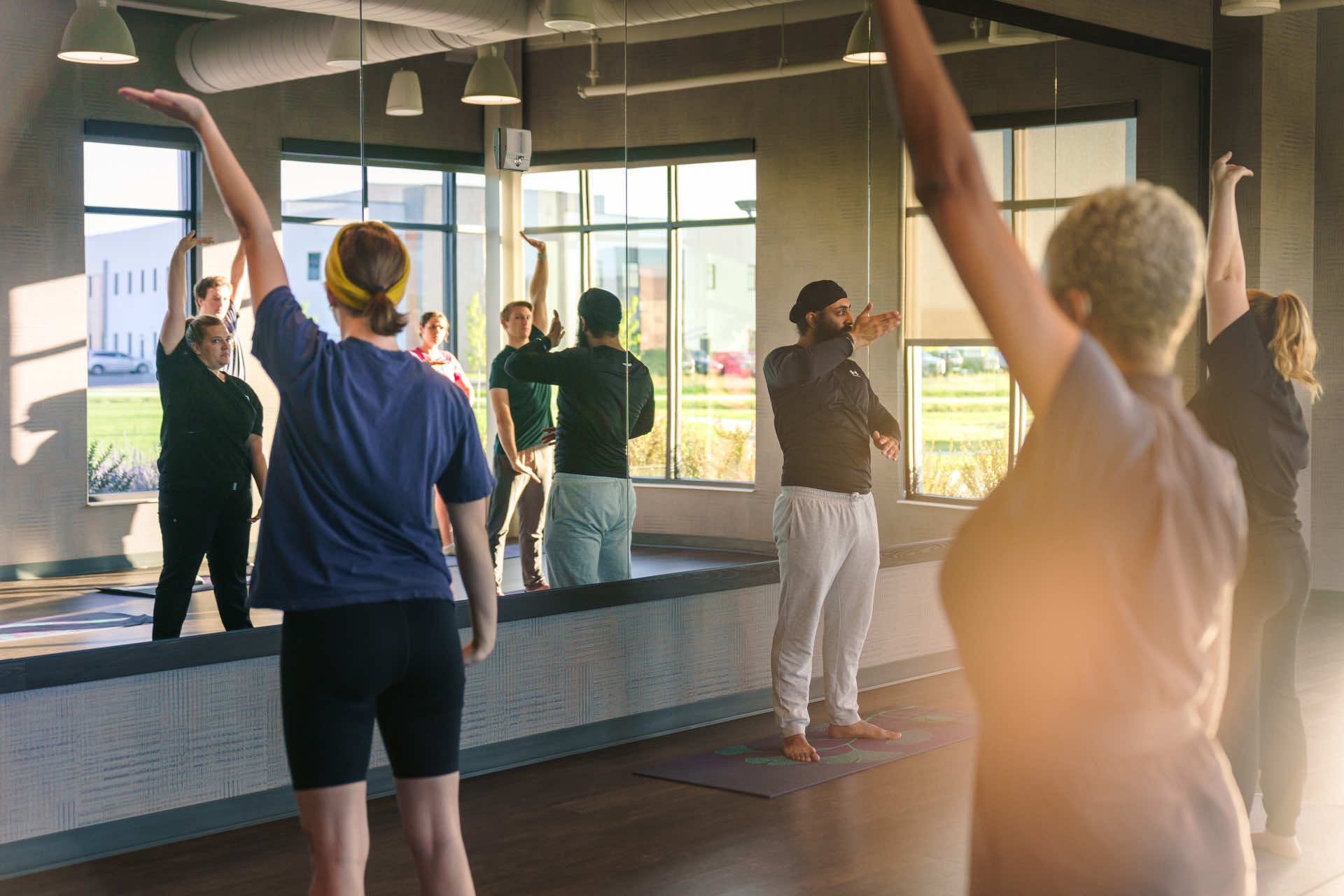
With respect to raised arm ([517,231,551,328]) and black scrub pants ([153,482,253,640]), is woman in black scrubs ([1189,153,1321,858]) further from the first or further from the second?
black scrub pants ([153,482,253,640])

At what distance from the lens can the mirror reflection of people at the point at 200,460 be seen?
3953mm

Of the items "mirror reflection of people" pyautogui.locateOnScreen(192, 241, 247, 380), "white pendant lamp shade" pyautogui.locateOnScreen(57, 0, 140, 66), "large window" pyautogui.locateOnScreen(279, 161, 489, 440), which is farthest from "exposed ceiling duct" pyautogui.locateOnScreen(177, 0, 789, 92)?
"mirror reflection of people" pyautogui.locateOnScreen(192, 241, 247, 380)

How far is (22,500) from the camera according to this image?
12.5ft

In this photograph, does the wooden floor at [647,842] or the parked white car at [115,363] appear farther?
the parked white car at [115,363]

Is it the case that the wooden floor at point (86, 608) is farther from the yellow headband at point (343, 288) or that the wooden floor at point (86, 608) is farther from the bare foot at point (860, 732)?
Answer: the bare foot at point (860, 732)

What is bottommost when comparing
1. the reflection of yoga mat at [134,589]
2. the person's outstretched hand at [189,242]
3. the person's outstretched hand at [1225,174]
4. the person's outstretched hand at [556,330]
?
the reflection of yoga mat at [134,589]

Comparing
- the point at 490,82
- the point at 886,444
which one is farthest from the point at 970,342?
the point at 490,82

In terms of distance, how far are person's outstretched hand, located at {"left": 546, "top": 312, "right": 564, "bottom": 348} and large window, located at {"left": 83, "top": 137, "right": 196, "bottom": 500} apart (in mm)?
1518

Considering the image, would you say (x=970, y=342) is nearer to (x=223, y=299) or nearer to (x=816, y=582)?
(x=816, y=582)

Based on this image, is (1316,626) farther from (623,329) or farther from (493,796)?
(493,796)

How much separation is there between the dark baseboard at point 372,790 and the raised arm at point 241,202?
2182 millimetres

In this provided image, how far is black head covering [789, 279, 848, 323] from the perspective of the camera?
17.0 feet

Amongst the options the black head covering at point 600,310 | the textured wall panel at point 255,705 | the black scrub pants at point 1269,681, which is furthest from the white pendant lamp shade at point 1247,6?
the black scrub pants at point 1269,681

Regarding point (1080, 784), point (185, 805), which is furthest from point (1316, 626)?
point (1080, 784)
